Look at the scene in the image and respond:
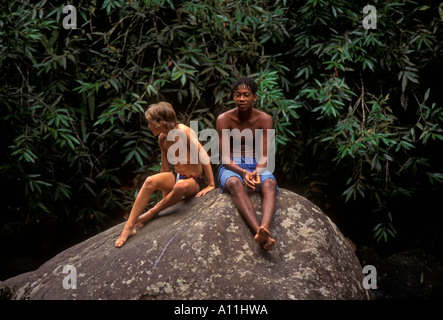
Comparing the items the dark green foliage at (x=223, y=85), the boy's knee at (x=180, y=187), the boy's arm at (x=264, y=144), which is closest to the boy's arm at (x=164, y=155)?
the boy's knee at (x=180, y=187)

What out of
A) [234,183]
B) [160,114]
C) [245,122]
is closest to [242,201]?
[234,183]

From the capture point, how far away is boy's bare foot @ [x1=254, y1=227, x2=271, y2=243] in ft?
10.1

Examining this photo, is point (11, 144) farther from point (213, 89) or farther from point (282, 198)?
point (282, 198)

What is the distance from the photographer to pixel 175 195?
3.58 m

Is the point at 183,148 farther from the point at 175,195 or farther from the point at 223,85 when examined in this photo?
the point at 223,85

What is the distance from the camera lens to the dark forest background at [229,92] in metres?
4.45

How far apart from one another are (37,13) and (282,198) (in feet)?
9.99

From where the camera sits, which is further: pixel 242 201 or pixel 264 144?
pixel 264 144

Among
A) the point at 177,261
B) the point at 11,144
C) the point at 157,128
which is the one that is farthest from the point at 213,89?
the point at 177,261

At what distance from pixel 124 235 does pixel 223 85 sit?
1891mm

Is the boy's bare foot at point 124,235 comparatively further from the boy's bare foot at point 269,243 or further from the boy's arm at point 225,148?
the boy's bare foot at point 269,243

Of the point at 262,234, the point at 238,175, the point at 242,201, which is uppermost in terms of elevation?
the point at 238,175

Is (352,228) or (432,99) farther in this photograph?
(352,228)

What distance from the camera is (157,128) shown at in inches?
136
